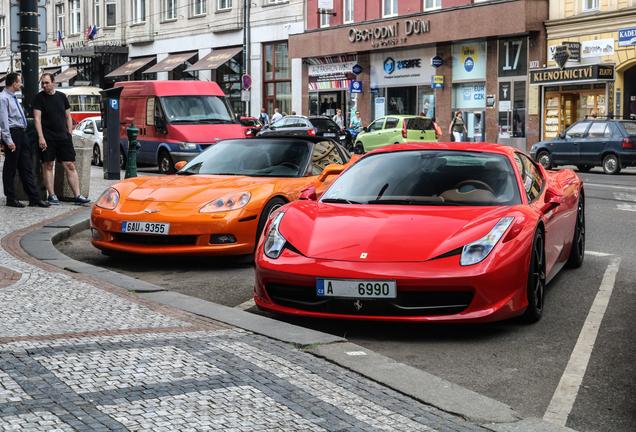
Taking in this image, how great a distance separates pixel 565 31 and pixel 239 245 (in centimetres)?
2503

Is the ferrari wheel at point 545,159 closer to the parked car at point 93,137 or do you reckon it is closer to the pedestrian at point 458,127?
the pedestrian at point 458,127

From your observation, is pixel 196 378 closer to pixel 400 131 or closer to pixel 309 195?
pixel 309 195

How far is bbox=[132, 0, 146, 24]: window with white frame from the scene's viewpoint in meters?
52.5

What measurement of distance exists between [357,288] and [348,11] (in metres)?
36.2

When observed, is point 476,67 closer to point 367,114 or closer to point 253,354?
point 367,114

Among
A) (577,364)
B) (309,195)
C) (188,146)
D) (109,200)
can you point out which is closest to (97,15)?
(188,146)

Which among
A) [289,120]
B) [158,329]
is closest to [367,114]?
[289,120]

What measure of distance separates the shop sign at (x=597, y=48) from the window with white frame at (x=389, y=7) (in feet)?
33.6

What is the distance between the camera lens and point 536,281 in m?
5.59

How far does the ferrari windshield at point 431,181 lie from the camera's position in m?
5.99

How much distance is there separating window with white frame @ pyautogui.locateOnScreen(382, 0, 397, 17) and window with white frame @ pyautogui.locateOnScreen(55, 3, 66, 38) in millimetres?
29511

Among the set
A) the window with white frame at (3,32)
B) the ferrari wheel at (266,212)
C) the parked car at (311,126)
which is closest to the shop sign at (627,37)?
the parked car at (311,126)

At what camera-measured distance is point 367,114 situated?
3891 centimetres

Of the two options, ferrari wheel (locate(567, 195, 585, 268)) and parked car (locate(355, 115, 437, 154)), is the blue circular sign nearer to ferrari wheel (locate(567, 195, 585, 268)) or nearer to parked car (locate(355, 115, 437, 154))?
parked car (locate(355, 115, 437, 154))
